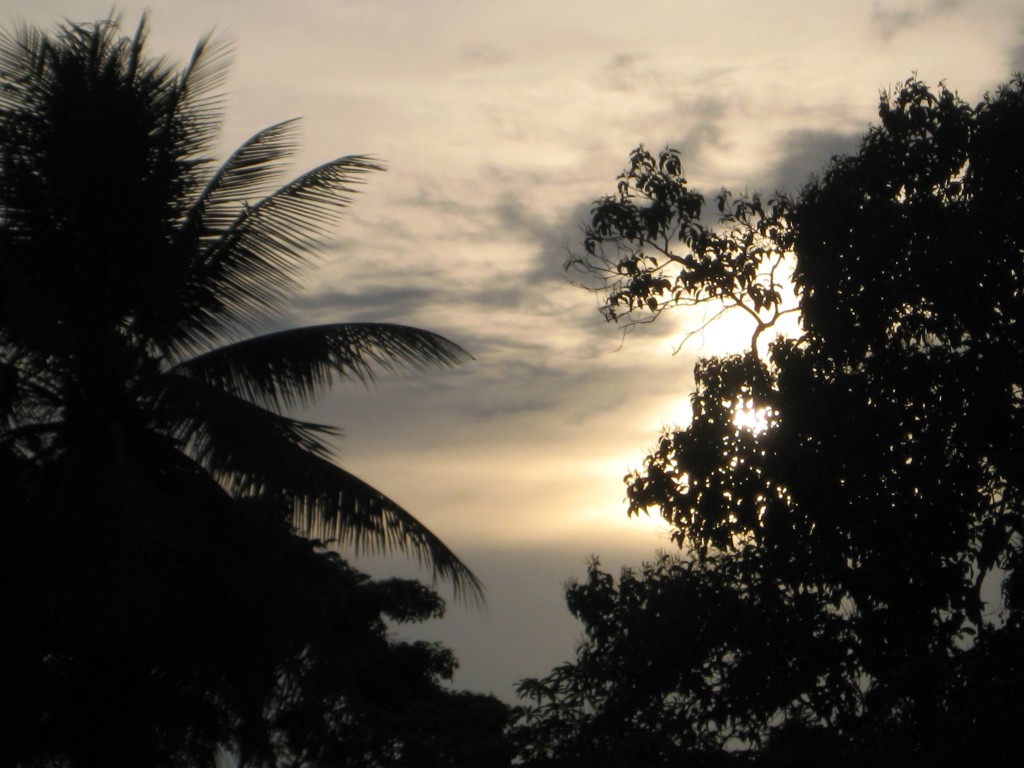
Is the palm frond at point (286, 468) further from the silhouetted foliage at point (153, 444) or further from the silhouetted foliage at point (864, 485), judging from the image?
the silhouetted foliage at point (864, 485)

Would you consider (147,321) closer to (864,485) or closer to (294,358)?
(294,358)

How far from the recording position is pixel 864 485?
12.4 meters

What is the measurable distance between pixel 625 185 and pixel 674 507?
13.5 ft

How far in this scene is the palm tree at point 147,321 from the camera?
351 inches

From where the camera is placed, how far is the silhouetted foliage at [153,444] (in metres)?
8.73

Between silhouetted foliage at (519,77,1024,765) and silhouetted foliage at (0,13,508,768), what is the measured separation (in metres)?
2.64

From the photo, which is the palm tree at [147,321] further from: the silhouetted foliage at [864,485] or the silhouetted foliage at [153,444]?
the silhouetted foliage at [864,485]

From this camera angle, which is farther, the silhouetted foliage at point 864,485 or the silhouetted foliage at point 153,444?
the silhouetted foliage at point 864,485

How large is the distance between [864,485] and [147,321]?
25.3 feet

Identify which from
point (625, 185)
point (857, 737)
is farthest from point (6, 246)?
point (857, 737)

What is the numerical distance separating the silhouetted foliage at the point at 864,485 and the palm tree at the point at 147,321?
435cm

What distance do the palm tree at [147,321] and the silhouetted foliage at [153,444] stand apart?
0.02 m

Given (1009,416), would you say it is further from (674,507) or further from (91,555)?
(91,555)

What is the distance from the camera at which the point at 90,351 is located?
375 inches
